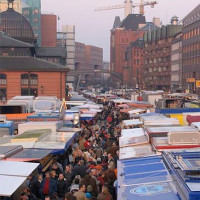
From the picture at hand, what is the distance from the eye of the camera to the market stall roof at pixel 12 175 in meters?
8.16

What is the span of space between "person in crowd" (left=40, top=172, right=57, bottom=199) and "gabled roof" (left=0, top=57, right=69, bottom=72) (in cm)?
4752

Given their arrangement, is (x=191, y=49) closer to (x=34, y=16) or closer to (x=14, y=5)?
(x=34, y=16)

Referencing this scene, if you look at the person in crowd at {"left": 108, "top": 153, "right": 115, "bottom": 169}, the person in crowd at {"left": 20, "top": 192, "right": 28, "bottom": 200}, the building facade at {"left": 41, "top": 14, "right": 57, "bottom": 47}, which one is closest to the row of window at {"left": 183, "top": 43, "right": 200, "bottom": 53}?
the building facade at {"left": 41, "top": 14, "right": 57, "bottom": 47}

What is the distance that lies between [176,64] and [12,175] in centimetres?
9608

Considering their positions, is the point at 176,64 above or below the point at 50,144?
above

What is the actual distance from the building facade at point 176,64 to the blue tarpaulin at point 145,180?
3400 inches

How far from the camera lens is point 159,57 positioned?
119750 millimetres

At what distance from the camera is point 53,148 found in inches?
569

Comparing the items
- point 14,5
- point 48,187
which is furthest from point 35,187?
point 14,5

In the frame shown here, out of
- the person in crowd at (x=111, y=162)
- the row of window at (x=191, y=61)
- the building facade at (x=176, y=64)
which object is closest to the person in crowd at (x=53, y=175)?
the person in crowd at (x=111, y=162)

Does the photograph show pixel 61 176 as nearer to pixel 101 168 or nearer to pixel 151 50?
pixel 101 168

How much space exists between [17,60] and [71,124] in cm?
3747

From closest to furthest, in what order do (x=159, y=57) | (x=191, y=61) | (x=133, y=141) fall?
(x=133, y=141), (x=191, y=61), (x=159, y=57)

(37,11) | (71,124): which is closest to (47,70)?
(71,124)
